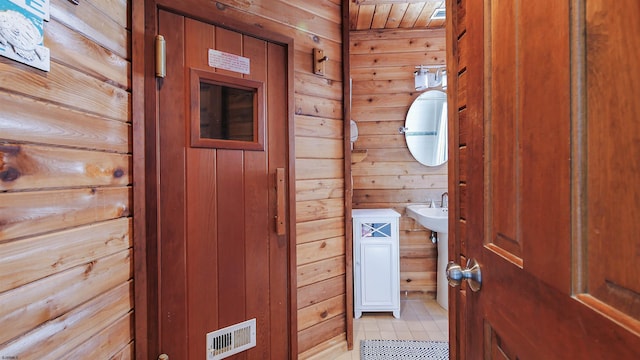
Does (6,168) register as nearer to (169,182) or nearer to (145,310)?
(169,182)

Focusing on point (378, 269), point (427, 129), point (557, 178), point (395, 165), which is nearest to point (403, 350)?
point (378, 269)

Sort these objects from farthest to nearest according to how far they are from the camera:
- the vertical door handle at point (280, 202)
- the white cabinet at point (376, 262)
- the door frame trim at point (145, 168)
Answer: the white cabinet at point (376, 262) → the vertical door handle at point (280, 202) → the door frame trim at point (145, 168)

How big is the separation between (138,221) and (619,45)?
139cm

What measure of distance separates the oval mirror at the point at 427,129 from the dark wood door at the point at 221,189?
1615 millimetres

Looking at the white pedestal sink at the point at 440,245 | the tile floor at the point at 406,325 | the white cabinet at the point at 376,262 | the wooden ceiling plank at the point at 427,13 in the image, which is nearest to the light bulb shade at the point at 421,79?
the wooden ceiling plank at the point at 427,13

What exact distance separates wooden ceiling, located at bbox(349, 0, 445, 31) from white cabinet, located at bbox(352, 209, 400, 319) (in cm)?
169

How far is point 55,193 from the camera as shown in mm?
879

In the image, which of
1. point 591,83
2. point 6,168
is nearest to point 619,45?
point 591,83

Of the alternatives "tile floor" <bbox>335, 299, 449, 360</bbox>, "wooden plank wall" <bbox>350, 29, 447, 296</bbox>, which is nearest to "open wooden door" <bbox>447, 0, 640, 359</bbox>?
"tile floor" <bbox>335, 299, 449, 360</bbox>

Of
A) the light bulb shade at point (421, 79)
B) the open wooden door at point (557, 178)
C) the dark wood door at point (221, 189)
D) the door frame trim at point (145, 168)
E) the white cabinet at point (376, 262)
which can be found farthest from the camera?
the light bulb shade at point (421, 79)

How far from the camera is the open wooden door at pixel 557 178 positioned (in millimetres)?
402

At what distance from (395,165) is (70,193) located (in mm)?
2509

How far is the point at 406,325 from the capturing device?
249 centimetres

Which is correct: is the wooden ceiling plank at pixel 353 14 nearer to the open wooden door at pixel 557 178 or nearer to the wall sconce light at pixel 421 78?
the wall sconce light at pixel 421 78
